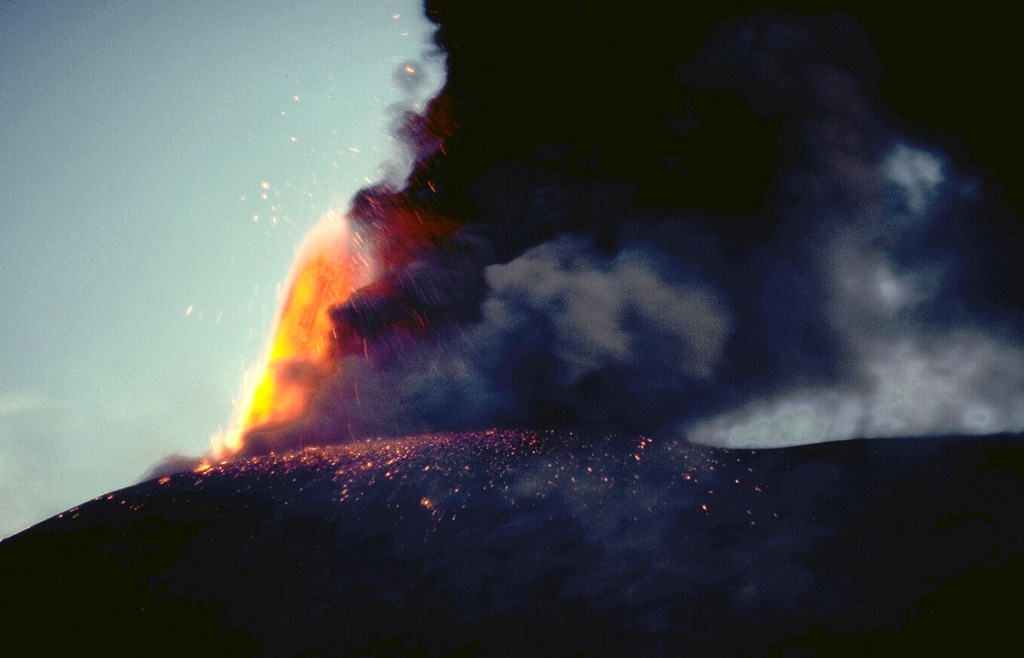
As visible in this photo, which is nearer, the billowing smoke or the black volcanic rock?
the black volcanic rock

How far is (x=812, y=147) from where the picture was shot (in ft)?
35.8

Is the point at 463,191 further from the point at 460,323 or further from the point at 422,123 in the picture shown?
the point at 460,323

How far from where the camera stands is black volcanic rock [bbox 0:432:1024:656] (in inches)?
167

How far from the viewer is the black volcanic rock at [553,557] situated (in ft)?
14.0

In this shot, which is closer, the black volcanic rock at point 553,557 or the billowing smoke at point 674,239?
the black volcanic rock at point 553,557

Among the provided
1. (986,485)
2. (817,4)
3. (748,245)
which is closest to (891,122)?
(817,4)

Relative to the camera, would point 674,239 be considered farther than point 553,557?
Yes

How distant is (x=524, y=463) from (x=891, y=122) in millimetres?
10303

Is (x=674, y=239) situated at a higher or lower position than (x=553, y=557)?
higher

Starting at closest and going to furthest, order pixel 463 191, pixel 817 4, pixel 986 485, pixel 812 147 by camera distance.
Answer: pixel 986 485, pixel 817 4, pixel 812 147, pixel 463 191

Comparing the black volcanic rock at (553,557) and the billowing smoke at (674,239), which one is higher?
the billowing smoke at (674,239)

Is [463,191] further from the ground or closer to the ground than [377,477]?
further from the ground

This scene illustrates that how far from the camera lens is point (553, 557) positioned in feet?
18.4

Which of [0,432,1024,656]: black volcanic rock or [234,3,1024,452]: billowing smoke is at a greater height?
[234,3,1024,452]: billowing smoke
